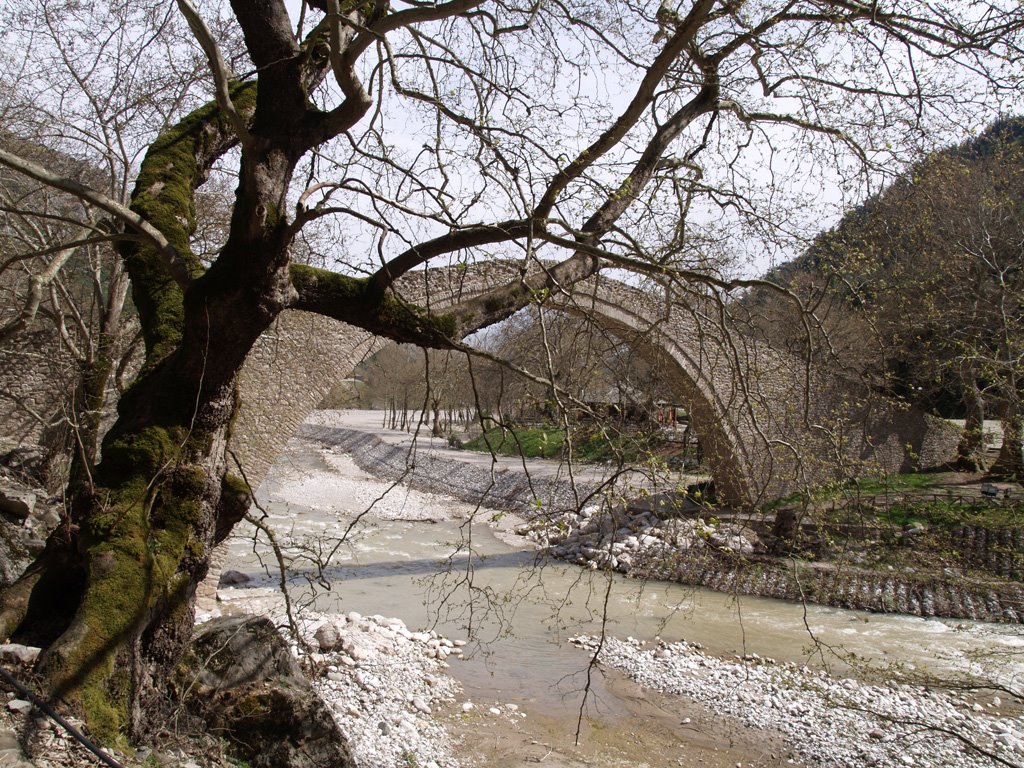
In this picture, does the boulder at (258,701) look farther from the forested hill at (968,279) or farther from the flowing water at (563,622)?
the forested hill at (968,279)

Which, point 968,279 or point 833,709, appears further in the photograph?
point 968,279

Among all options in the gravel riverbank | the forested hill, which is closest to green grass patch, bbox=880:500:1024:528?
the forested hill

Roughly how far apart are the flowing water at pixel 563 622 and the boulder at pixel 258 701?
1.78 feet

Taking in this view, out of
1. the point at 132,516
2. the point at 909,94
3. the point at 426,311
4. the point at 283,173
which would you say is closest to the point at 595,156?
the point at 426,311

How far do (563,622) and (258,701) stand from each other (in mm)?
4223

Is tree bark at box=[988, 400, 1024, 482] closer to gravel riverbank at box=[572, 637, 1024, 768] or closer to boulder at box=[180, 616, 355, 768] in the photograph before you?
gravel riverbank at box=[572, 637, 1024, 768]

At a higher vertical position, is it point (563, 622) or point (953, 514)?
point (953, 514)

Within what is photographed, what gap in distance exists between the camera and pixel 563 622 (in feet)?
23.2

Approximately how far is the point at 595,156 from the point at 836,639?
→ 558cm

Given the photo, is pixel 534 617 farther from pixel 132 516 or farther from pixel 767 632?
pixel 132 516

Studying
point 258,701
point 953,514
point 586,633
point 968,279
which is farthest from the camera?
point 953,514

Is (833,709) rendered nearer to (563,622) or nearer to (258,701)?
(563,622)

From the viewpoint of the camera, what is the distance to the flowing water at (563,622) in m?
5.54

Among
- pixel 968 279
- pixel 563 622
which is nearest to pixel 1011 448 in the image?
pixel 968 279
